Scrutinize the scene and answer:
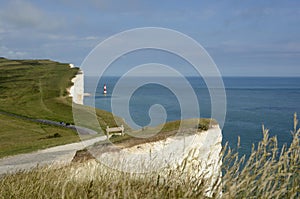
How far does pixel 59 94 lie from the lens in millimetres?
74938

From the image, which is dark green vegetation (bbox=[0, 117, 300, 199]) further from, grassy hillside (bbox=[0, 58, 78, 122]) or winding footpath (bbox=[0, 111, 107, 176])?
grassy hillside (bbox=[0, 58, 78, 122])

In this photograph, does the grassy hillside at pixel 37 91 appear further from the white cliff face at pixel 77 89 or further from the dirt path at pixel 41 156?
the dirt path at pixel 41 156

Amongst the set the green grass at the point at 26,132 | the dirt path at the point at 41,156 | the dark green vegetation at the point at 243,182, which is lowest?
the green grass at the point at 26,132

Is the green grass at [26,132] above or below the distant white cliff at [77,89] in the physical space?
below

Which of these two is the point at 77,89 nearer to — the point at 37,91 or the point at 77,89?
the point at 77,89

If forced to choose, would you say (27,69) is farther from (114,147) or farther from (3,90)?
(114,147)

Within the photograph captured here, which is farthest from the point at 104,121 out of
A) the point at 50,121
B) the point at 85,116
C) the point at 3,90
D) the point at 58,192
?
the point at 58,192

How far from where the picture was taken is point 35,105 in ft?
212

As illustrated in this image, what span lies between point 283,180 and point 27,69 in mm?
103471

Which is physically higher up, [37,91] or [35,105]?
[37,91]

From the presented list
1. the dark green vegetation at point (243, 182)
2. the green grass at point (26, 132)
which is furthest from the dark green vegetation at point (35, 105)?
the dark green vegetation at point (243, 182)

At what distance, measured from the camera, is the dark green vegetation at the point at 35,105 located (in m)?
36.0

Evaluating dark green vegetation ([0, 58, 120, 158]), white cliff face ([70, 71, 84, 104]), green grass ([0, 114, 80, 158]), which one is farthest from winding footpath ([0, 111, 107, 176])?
white cliff face ([70, 71, 84, 104])

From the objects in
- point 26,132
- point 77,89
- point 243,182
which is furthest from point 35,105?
point 243,182
